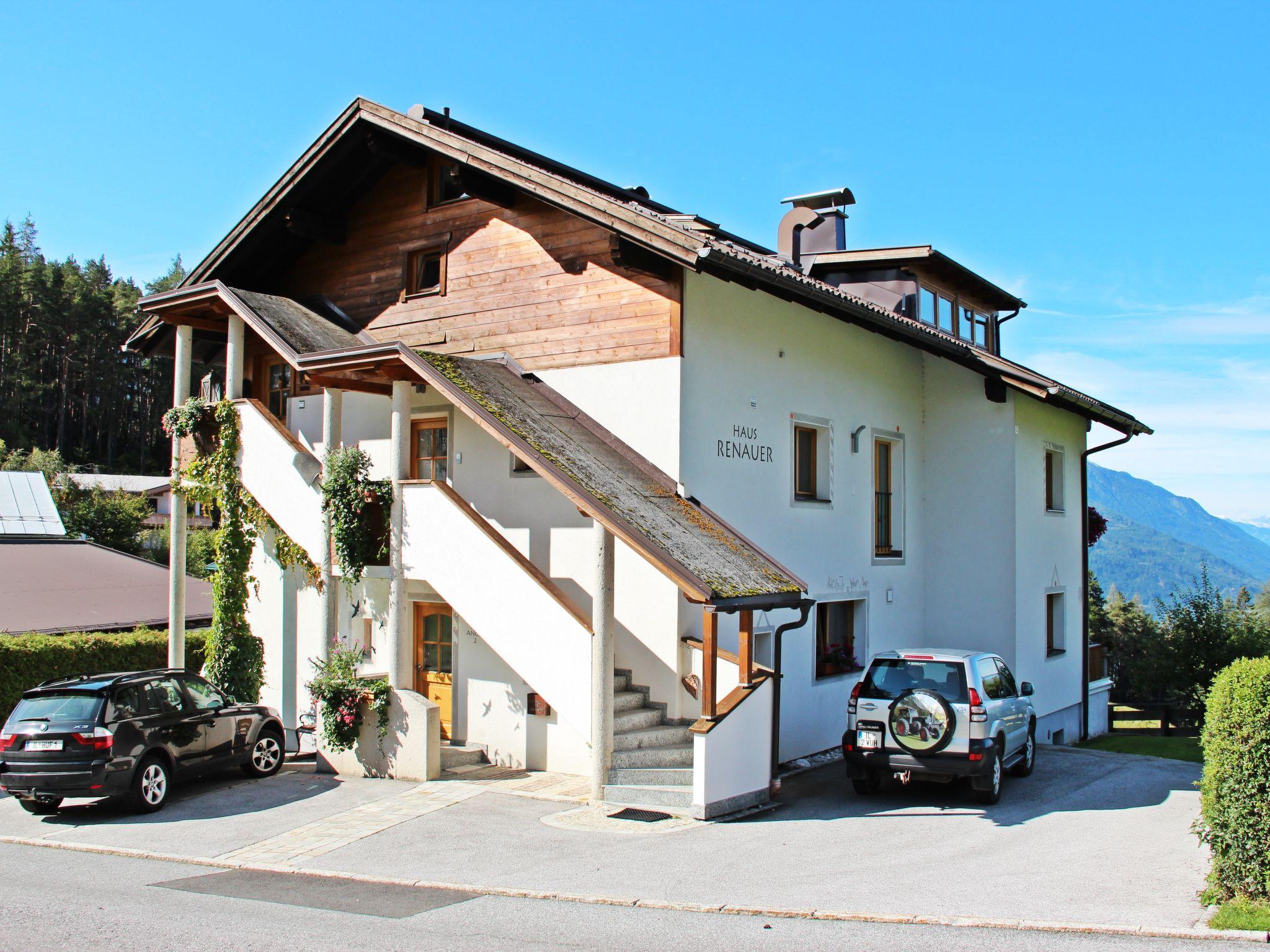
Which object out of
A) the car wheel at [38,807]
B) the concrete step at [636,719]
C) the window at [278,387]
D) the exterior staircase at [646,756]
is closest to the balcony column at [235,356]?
the window at [278,387]

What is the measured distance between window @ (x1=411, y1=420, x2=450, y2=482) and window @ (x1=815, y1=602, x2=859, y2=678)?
560 cm

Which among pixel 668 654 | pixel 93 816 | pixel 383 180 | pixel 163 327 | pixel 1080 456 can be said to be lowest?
pixel 93 816

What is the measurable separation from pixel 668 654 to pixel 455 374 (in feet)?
13.2

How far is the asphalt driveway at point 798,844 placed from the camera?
7.76m

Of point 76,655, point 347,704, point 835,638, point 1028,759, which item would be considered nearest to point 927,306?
point 835,638

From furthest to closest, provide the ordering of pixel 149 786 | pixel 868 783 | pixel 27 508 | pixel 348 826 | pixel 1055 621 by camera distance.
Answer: pixel 27 508 → pixel 1055 621 → pixel 868 783 → pixel 149 786 → pixel 348 826

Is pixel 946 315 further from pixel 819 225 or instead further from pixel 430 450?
pixel 430 450

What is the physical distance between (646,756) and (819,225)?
13.4 meters

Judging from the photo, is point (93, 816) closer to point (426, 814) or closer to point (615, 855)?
point (426, 814)

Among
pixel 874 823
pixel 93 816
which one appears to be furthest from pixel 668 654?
pixel 93 816

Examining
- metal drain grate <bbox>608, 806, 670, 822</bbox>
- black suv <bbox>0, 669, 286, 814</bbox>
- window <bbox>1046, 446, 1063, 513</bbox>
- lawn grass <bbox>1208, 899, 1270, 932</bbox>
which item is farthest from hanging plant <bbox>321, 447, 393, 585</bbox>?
window <bbox>1046, 446, 1063, 513</bbox>

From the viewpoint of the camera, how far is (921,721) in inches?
429

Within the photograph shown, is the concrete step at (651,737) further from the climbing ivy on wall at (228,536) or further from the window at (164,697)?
the climbing ivy on wall at (228,536)

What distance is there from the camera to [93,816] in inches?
430
